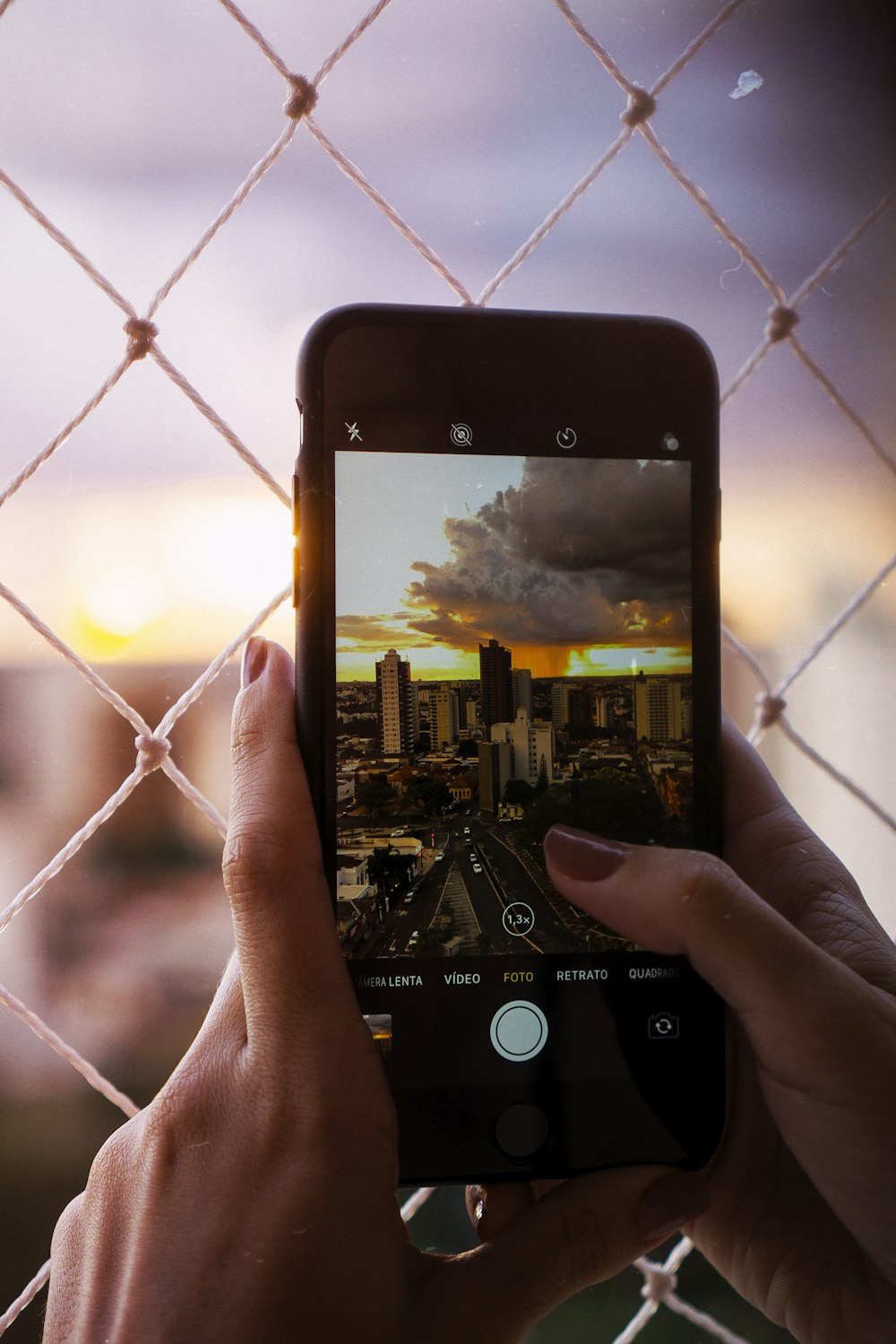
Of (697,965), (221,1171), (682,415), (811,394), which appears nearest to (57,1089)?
(221,1171)

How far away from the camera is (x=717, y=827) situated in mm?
468

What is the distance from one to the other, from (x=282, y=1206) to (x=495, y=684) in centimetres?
25

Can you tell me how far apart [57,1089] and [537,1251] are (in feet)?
1.49

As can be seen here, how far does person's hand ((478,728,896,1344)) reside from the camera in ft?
1.20

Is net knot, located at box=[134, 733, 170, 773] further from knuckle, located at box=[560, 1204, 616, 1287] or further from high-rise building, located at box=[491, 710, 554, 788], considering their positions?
knuckle, located at box=[560, 1204, 616, 1287]

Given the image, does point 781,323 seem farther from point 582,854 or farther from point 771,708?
point 582,854

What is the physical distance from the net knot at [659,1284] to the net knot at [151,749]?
1.53ft

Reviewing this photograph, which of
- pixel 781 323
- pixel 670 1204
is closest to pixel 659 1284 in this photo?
pixel 670 1204

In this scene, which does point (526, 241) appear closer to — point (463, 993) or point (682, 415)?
point (682, 415)

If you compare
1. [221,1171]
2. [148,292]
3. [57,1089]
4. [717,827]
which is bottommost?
[57,1089]

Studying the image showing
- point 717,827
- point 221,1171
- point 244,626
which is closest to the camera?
point 221,1171

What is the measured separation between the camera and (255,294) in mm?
550

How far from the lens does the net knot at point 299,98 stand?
1.76 feet

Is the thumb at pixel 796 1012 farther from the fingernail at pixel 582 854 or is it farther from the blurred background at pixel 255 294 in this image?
the blurred background at pixel 255 294
